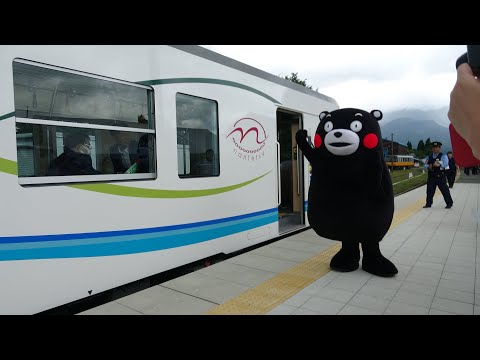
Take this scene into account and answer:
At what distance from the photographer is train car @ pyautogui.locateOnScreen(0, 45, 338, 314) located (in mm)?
2604

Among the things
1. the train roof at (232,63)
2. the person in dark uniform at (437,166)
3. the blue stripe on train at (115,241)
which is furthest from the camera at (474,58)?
the person in dark uniform at (437,166)

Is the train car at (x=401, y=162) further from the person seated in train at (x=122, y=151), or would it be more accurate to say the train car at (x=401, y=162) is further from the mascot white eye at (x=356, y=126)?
the person seated in train at (x=122, y=151)

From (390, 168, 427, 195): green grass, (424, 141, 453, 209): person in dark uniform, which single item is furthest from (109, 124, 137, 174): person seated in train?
(390, 168, 427, 195): green grass

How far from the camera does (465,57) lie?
3.43 ft

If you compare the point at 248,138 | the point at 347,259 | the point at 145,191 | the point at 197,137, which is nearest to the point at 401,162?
the point at 248,138

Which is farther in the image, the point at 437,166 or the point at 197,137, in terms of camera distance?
the point at 437,166

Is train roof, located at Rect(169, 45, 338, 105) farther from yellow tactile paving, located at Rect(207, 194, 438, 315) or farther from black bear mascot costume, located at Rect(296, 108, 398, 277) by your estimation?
yellow tactile paving, located at Rect(207, 194, 438, 315)

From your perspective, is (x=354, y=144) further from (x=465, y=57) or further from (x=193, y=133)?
(x=465, y=57)

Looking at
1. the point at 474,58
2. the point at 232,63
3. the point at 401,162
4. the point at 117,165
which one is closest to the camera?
the point at 474,58

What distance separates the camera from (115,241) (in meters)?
3.19

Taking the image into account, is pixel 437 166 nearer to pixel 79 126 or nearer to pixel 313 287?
pixel 313 287

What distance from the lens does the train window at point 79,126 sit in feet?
8.74

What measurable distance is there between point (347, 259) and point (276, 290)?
116 cm

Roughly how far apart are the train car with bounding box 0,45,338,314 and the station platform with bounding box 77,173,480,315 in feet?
0.96
